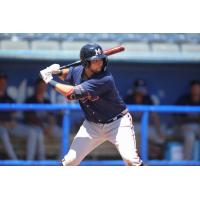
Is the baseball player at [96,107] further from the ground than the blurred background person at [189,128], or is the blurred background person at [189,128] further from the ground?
the baseball player at [96,107]

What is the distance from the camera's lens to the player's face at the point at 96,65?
5609mm

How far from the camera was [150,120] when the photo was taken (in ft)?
26.5

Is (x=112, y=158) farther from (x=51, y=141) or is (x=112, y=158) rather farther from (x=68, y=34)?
(x=68, y=34)

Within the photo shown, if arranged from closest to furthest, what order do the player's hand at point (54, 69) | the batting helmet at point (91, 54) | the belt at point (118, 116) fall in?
the batting helmet at point (91, 54) → the belt at point (118, 116) → the player's hand at point (54, 69)

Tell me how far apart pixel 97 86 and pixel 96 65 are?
16 centimetres

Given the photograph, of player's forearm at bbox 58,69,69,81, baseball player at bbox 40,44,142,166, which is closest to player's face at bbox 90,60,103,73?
baseball player at bbox 40,44,142,166

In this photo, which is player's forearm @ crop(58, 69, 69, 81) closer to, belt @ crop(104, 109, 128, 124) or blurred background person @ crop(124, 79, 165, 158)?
belt @ crop(104, 109, 128, 124)

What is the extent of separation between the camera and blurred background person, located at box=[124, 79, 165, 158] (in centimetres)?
793

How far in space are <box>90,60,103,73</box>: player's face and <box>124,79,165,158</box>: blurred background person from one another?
86.9 inches

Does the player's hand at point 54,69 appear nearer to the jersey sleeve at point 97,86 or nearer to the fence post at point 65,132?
the jersey sleeve at point 97,86

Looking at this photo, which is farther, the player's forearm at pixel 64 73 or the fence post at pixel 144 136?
the fence post at pixel 144 136

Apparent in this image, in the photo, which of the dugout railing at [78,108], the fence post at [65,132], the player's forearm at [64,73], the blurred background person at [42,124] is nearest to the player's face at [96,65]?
the player's forearm at [64,73]

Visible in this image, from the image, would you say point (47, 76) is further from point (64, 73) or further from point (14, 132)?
point (14, 132)

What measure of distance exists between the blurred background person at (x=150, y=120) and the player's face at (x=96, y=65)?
2207mm
